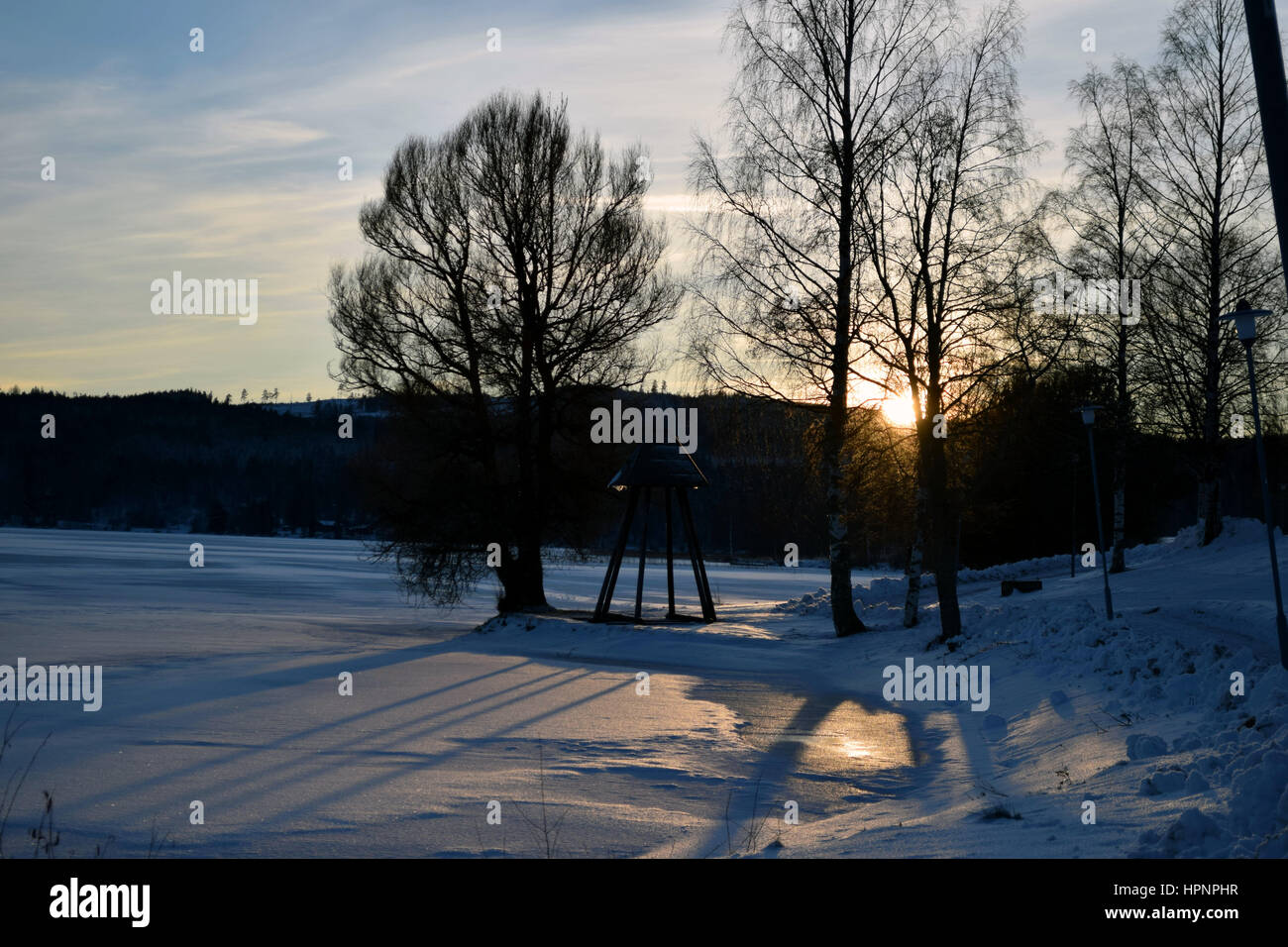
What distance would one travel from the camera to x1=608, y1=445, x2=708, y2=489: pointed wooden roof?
2323 cm

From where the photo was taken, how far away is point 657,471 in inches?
921

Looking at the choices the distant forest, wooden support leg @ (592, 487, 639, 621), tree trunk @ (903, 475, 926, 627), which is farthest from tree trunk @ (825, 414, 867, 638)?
wooden support leg @ (592, 487, 639, 621)

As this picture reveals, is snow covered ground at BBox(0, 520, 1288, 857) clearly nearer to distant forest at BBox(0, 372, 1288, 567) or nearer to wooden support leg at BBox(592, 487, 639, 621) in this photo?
wooden support leg at BBox(592, 487, 639, 621)

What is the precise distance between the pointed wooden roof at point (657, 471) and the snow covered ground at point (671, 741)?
11.8 feet

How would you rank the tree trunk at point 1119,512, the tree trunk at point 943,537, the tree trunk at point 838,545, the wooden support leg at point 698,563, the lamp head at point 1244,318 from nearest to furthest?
the lamp head at point 1244,318 → the tree trunk at point 943,537 → the tree trunk at point 838,545 → the wooden support leg at point 698,563 → the tree trunk at point 1119,512

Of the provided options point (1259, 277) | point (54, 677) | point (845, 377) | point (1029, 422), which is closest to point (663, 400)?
point (845, 377)

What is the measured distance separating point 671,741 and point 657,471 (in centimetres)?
1308

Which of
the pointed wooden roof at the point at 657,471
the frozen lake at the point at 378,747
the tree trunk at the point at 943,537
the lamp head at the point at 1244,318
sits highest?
the lamp head at the point at 1244,318

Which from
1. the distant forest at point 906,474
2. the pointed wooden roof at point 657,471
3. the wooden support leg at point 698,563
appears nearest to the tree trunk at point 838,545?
the distant forest at point 906,474

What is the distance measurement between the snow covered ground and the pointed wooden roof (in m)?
3.61

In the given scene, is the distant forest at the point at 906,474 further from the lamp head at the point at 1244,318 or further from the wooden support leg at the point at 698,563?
→ the lamp head at the point at 1244,318

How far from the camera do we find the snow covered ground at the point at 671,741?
6195mm

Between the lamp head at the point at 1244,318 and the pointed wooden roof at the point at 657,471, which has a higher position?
the lamp head at the point at 1244,318

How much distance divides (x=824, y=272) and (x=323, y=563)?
142 feet
